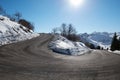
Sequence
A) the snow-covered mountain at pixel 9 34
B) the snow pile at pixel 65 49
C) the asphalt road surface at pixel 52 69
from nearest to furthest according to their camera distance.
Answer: the asphalt road surface at pixel 52 69
the snow pile at pixel 65 49
the snow-covered mountain at pixel 9 34

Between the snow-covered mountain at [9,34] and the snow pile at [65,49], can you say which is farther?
the snow-covered mountain at [9,34]

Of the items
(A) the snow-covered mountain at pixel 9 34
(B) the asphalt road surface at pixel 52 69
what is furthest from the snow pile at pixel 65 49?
(B) the asphalt road surface at pixel 52 69

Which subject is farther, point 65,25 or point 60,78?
point 65,25

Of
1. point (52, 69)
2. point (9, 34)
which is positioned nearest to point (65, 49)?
point (9, 34)

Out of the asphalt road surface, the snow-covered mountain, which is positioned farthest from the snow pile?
the asphalt road surface

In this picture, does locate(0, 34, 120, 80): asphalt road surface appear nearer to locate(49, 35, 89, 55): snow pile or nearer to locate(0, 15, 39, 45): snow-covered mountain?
locate(49, 35, 89, 55): snow pile

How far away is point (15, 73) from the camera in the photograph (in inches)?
348

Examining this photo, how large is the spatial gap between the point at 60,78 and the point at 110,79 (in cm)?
287

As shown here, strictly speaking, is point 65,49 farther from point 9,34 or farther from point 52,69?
point 52,69

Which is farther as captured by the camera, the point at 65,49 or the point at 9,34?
the point at 9,34

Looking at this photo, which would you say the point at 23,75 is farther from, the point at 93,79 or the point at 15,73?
the point at 93,79

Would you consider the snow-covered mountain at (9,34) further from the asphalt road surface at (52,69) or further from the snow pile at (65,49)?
the asphalt road surface at (52,69)

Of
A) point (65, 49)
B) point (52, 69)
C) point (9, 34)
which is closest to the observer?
point (52, 69)

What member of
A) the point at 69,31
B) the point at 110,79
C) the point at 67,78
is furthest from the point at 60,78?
the point at 69,31
